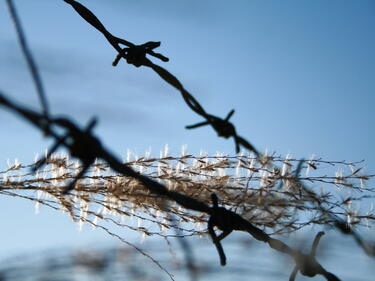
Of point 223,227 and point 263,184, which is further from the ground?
point 263,184

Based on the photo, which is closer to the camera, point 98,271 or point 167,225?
point 98,271

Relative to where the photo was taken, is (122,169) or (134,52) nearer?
(122,169)

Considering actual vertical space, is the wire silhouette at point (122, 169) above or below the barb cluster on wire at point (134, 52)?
below

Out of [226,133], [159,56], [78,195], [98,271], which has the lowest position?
[98,271]

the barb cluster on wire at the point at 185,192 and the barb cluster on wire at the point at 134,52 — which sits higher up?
the barb cluster on wire at the point at 134,52

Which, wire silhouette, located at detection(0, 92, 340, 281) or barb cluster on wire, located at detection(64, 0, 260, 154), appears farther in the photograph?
barb cluster on wire, located at detection(64, 0, 260, 154)

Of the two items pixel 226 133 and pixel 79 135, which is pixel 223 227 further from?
pixel 79 135

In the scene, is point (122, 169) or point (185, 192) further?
point (185, 192)

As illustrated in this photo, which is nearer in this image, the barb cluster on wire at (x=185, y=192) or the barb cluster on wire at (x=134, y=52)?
the barb cluster on wire at (x=185, y=192)

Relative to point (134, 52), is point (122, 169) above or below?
below

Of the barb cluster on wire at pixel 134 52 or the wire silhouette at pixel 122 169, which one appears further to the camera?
the barb cluster on wire at pixel 134 52

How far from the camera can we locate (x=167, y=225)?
141 cm

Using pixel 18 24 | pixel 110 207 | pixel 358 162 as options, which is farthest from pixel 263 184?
pixel 18 24

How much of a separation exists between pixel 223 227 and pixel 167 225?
56 centimetres
